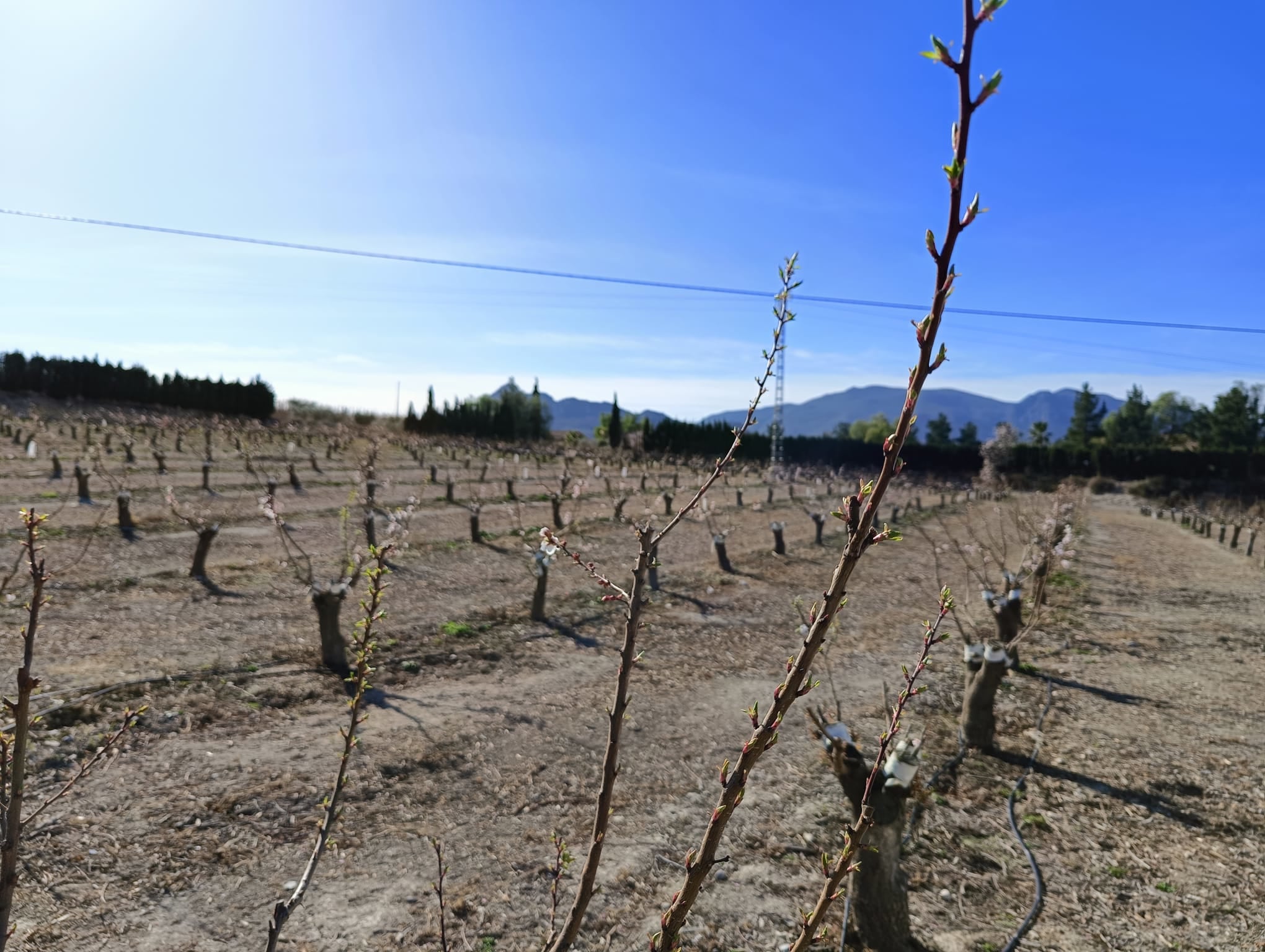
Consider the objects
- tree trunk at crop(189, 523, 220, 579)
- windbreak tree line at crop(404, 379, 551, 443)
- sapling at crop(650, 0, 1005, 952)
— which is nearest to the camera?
sapling at crop(650, 0, 1005, 952)

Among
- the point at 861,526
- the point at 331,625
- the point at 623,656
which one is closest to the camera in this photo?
the point at 861,526

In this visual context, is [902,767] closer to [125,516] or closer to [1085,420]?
[125,516]

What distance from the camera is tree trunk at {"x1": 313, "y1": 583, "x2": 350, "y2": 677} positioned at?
5.93 m

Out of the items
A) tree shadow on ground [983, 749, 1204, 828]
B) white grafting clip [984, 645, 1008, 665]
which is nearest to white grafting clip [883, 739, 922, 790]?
white grafting clip [984, 645, 1008, 665]

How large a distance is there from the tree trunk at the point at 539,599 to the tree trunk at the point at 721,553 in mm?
4066

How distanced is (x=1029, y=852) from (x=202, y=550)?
874cm

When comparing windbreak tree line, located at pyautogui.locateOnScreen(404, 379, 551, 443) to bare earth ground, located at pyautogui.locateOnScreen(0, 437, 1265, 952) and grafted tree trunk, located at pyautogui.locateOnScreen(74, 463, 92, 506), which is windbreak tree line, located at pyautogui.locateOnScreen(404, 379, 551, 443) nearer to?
grafted tree trunk, located at pyautogui.locateOnScreen(74, 463, 92, 506)

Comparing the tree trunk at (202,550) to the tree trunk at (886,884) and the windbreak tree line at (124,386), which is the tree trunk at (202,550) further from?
the windbreak tree line at (124,386)

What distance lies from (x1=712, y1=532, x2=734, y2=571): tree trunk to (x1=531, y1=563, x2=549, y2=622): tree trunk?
4.07 meters

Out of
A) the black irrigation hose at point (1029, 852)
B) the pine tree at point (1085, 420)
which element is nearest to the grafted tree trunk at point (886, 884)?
the black irrigation hose at point (1029, 852)

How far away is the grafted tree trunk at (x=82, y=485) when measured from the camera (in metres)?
13.0

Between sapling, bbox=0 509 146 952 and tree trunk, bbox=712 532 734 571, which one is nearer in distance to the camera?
sapling, bbox=0 509 146 952

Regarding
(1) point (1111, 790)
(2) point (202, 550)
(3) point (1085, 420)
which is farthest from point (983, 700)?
(3) point (1085, 420)

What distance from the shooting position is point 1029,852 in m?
3.86
